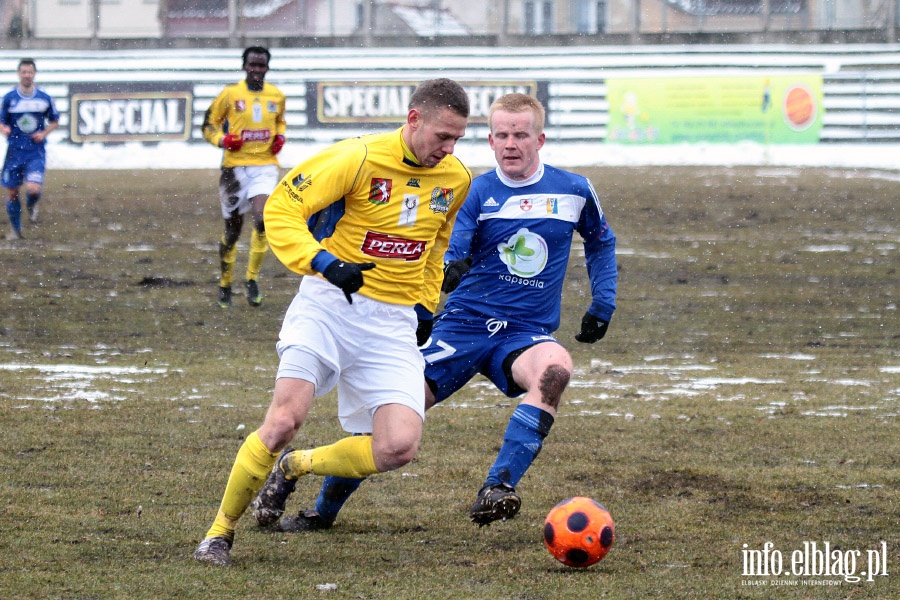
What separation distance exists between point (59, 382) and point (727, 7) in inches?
795

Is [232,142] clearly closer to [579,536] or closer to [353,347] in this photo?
[353,347]

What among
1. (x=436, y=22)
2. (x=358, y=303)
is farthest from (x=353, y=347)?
(x=436, y=22)

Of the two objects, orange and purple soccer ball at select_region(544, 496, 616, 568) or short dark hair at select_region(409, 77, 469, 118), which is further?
short dark hair at select_region(409, 77, 469, 118)

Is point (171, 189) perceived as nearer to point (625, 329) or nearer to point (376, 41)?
point (376, 41)

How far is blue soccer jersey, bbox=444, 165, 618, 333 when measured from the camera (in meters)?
5.71

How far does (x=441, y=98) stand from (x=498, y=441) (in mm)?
2578

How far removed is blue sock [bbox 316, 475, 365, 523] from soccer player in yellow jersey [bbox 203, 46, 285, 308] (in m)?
6.72

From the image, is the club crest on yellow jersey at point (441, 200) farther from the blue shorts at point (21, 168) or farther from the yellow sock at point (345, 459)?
the blue shorts at point (21, 168)

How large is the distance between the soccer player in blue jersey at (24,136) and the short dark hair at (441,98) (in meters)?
11.9

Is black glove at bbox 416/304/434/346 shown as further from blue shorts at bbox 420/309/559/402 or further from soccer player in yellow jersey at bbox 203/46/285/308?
soccer player in yellow jersey at bbox 203/46/285/308

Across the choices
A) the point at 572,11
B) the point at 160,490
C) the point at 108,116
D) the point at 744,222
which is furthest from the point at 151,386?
the point at 572,11

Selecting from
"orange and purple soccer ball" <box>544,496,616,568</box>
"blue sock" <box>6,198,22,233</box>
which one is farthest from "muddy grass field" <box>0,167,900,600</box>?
"blue sock" <box>6,198,22,233</box>

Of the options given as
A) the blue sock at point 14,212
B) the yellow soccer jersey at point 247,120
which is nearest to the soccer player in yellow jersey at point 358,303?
the yellow soccer jersey at point 247,120

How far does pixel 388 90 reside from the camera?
2497cm
